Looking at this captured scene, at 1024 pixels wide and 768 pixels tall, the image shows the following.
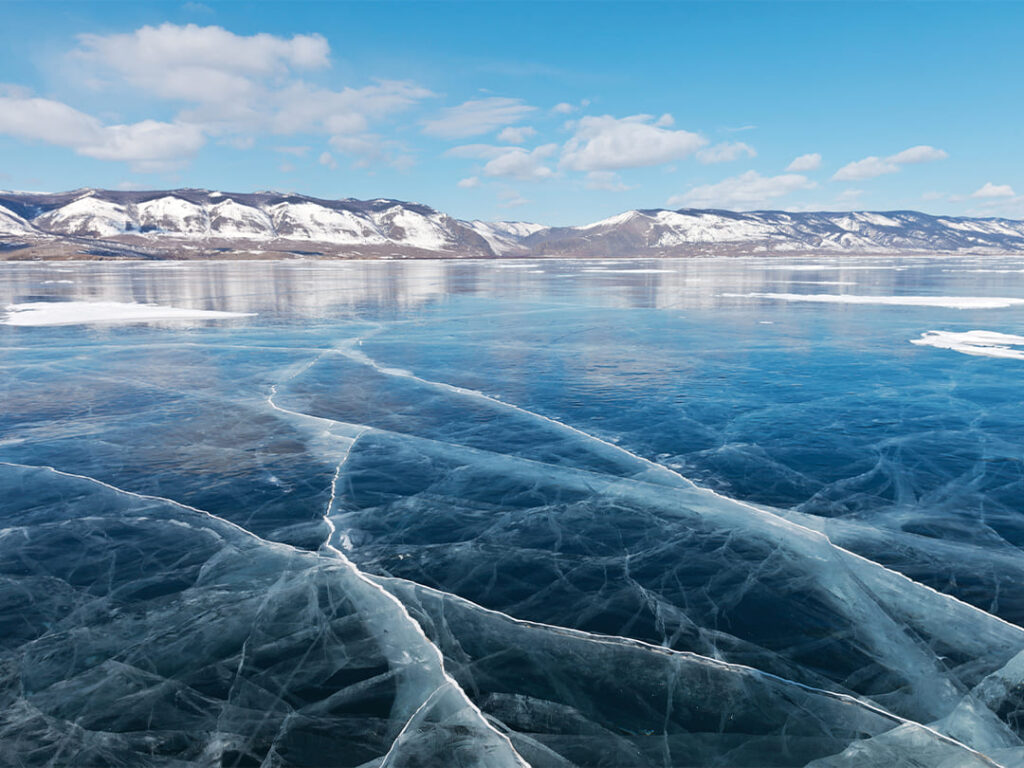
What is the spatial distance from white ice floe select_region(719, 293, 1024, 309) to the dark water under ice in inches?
814

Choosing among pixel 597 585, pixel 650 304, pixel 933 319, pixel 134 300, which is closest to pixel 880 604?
pixel 597 585

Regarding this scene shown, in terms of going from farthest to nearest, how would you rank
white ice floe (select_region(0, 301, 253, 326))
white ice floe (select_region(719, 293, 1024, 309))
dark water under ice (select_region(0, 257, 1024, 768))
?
white ice floe (select_region(719, 293, 1024, 309))
white ice floe (select_region(0, 301, 253, 326))
dark water under ice (select_region(0, 257, 1024, 768))

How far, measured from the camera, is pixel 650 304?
32.8 m

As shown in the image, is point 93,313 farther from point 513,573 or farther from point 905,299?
point 905,299

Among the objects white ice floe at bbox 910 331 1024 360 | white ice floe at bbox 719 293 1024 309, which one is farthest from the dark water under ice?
white ice floe at bbox 719 293 1024 309

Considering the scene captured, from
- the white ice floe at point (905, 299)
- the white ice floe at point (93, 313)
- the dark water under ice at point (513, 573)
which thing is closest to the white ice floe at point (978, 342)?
the dark water under ice at point (513, 573)

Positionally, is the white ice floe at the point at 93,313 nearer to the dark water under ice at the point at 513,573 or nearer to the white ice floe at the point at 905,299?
the dark water under ice at the point at 513,573

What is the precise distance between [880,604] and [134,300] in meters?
39.3

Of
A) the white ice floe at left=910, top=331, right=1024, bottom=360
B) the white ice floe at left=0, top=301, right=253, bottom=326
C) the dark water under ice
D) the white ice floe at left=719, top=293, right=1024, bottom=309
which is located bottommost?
the dark water under ice

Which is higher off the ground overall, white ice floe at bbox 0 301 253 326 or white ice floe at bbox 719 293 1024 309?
white ice floe at bbox 0 301 253 326

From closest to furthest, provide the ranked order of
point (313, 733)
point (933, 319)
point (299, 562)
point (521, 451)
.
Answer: point (313, 733)
point (299, 562)
point (521, 451)
point (933, 319)

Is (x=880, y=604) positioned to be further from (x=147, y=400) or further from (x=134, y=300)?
(x=134, y=300)

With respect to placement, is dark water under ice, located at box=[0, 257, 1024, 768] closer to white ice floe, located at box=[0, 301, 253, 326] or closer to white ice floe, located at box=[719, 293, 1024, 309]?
white ice floe, located at box=[0, 301, 253, 326]

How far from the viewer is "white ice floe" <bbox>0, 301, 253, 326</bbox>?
25062 millimetres
